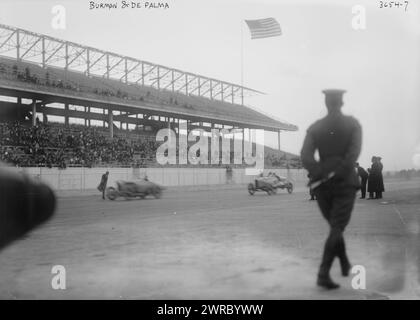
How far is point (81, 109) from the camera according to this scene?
29.3 metres

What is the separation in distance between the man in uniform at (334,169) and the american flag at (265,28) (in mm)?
2320

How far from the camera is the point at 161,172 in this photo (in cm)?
2580

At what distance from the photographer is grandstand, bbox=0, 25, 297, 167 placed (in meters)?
18.2

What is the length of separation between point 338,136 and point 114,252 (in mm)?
3208

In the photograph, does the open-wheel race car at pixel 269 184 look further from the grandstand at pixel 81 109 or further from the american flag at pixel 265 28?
the american flag at pixel 265 28

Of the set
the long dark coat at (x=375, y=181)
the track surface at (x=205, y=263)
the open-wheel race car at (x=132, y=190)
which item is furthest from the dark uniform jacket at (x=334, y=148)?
the open-wheel race car at (x=132, y=190)

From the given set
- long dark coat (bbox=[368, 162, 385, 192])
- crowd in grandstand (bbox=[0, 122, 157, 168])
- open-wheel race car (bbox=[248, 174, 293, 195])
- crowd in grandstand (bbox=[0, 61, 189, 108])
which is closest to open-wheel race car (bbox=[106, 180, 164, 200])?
crowd in grandstand (bbox=[0, 122, 157, 168])

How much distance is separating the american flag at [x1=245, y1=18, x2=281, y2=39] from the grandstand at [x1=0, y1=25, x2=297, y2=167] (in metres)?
9.42

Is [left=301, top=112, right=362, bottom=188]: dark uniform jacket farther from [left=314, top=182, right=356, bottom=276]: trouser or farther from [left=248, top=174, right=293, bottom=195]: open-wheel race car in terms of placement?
[left=248, top=174, right=293, bottom=195]: open-wheel race car

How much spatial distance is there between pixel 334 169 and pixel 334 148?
0.23 meters

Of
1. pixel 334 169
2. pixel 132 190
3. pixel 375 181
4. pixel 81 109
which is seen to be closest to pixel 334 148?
pixel 334 169

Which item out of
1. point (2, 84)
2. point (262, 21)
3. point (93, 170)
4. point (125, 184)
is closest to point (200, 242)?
point (262, 21)
